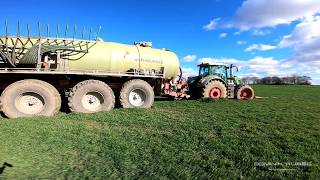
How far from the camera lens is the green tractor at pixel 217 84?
20.3 meters

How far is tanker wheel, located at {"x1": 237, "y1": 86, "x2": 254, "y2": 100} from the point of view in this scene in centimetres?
2150

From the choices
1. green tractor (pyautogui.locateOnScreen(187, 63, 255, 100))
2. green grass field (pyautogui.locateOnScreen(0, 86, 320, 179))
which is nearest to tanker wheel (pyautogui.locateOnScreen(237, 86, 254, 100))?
green tractor (pyautogui.locateOnScreen(187, 63, 255, 100))

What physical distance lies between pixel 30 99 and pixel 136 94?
4.25 meters

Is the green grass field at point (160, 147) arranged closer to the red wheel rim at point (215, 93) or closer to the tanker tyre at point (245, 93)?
Answer: the red wheel rim at point (215, 93)

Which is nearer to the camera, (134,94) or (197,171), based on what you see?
(197,171)

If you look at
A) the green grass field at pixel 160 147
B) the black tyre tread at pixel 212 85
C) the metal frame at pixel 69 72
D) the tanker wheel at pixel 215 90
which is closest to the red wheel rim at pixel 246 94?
the black tyre tread at pixel 212 85

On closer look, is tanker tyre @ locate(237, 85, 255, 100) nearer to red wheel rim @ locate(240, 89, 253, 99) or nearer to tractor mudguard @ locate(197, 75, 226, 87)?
red wheel rim @ locate(240, 89, 253, 99)

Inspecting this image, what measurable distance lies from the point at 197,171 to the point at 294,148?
8.02 feet

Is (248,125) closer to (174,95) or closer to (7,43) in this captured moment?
(174,95)

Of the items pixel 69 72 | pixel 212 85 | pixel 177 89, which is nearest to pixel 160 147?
pixel 69 72

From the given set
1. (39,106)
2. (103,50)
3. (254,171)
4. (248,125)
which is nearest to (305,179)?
(254,171)

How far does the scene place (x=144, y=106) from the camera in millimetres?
15250

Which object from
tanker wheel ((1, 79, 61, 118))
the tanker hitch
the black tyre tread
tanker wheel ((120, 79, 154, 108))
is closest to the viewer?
tanker wheel ((1, 79, 61, 118))

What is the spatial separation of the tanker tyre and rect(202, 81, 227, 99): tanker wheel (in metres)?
1.26
